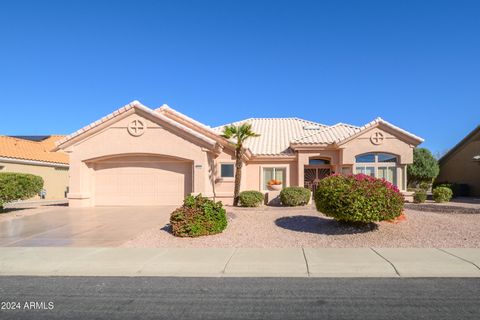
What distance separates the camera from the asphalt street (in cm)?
531

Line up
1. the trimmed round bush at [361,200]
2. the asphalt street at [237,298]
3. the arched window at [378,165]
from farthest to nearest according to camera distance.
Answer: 1. the arched window at [378,165]
2. the trimmed round bush at [361,200]
3. the asphalt street at [237,298]

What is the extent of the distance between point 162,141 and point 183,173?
189cm

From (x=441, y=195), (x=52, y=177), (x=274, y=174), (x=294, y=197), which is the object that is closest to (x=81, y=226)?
(x=294, y=197)

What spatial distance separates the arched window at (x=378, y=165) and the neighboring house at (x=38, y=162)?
22320mm

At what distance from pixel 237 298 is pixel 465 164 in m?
29.5

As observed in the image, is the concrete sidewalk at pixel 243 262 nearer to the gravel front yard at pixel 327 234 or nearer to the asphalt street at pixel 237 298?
the asphalt street at pixel 237 298

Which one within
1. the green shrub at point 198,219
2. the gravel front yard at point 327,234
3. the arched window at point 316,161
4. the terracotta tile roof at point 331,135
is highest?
the terracotta tile roof at point 331,135

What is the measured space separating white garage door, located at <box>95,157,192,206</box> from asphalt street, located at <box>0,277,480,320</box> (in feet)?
37.0

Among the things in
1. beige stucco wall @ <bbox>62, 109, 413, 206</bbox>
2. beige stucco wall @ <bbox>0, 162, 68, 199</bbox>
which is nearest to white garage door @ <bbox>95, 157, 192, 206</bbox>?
beige stucco wall @ <bbox>62, 109, 413, 206</bbox>

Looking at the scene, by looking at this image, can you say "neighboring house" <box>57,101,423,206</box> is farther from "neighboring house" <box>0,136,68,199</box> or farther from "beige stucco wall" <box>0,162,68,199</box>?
"beige stucco wall" <box>0,162,68,199</box>

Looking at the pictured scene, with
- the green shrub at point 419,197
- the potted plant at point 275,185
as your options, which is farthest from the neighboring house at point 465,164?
the potted plant at point 275,185

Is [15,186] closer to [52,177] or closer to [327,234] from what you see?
[52,177]

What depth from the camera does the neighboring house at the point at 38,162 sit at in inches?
989

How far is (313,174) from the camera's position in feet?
76.0
